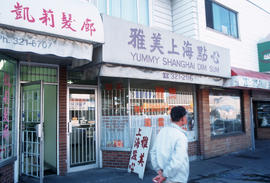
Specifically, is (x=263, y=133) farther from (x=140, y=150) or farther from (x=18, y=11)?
(x=18, y=11)

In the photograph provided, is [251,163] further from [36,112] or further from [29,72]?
[29,72]

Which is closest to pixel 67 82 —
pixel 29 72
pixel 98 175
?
pixel 29 72

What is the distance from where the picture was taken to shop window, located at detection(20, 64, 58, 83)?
19.0 feet

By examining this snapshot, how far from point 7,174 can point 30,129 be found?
3.54 ft

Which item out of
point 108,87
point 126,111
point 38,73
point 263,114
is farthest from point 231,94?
point 38,73

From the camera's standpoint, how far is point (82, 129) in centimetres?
642

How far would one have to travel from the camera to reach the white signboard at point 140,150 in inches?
231

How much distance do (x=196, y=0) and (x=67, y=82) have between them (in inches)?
212

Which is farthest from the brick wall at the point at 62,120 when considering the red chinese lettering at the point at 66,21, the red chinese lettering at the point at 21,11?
the red chinese lettering at the point at 21,11

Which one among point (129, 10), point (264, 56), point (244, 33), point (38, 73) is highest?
point (244, 33)

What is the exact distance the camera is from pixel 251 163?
7.53m

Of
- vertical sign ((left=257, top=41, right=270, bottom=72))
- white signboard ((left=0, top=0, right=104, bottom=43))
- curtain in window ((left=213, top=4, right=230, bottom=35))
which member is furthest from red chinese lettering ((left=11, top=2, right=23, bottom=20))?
vertical sign ((left=257, top=41, right=270, bottom=72))

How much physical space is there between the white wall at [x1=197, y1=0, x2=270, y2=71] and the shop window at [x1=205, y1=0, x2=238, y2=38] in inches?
8.1

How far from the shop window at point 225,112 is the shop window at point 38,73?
5.62 metres
